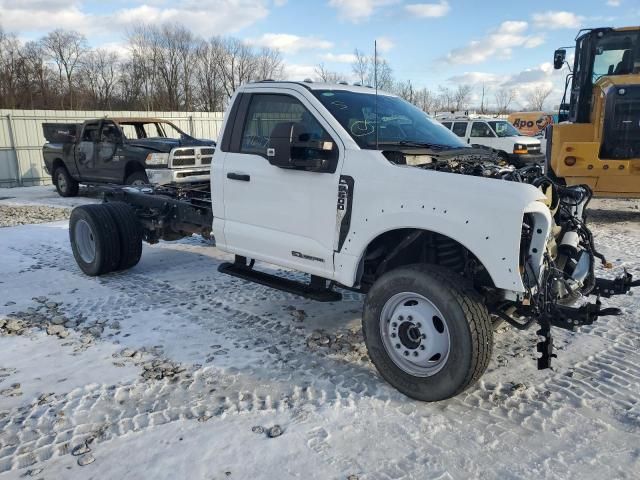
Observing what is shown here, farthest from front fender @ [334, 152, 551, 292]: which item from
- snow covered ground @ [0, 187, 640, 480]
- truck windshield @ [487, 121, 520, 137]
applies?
truck windshield @ [487, 121, 520, 137]

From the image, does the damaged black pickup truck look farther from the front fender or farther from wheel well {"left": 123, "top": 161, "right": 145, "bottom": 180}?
the front fender

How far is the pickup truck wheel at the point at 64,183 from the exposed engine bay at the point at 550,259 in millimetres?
12890

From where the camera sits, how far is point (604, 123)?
351 inches

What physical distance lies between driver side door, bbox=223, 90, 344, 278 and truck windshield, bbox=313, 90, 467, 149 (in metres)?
0.19

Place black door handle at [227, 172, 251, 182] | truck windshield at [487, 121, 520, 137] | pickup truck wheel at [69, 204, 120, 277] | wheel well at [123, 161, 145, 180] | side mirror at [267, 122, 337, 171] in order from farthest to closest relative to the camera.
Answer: truck windshield at [487, 121, 520, 137], wheel well at [123, 161, 145, 180], pickup truck wheel at [69, 204, 120, 277], black door handle at [227, 172, 251, 182], side mirror at [267, 122, 337, 171]

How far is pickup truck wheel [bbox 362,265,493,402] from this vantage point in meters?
3.36

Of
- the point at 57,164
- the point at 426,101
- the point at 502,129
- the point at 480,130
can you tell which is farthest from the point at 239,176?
the point at 426,101

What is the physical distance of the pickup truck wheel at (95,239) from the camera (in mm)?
6352

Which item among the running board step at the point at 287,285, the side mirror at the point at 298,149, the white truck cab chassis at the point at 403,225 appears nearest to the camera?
the white truck cab chassis at the point at 403,225

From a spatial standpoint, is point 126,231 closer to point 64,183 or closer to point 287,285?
point 287,285

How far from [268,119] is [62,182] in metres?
12.0

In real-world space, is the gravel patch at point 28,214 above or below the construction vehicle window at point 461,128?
below

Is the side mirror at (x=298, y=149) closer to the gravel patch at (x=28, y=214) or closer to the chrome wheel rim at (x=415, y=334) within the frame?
the chrome wheel rim at (x=415, y=334)

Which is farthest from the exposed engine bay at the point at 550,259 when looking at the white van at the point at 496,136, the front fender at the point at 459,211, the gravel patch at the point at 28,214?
the white van at the point at 496,136
